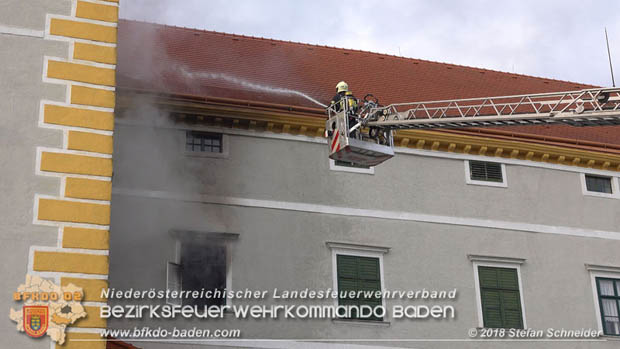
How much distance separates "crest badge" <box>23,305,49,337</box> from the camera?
317 inches

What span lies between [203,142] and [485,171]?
6.27 meters

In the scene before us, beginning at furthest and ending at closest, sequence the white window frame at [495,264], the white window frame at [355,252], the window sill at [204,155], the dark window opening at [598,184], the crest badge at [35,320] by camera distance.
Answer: the dark window opening at [598,184], the white window frame at [495,264], the white window frame at [355,252], the window sill at [204,155], the crest badge at [35,320]

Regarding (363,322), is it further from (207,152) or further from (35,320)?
(35,320)

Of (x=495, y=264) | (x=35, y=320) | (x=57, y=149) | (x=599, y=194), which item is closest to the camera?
(x=35, y=320)

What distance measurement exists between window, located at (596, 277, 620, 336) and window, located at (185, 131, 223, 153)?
28.5 ft

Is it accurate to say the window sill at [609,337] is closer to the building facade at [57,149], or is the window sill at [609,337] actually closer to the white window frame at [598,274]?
the white window frame at [598,274]

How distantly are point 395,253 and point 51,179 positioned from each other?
1118 cm

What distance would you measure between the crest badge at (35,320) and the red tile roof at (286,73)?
10013 millimetres

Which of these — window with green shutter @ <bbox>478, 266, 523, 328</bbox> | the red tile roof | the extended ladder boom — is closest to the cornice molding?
the red tile roof

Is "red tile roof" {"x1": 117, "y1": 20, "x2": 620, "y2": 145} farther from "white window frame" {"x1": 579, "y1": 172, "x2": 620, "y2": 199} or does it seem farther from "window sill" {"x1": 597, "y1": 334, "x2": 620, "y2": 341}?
"window sill" {"x1": 597, "y1": 334, "x2": 620, "y2": 341}

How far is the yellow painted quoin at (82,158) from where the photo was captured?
8.29 meters

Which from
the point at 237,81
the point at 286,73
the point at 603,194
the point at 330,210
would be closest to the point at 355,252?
the point at 330,210

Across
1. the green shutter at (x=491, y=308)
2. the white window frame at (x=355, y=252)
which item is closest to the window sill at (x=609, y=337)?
the green shutter at (x=491, y=308)

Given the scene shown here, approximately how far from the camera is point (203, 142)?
18.4 meters
